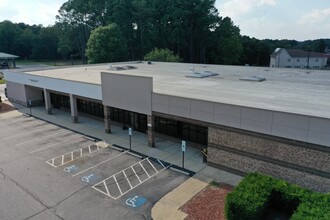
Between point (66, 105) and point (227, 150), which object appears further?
point (66, 105)

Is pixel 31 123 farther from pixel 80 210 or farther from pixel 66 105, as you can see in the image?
pixel 80 210

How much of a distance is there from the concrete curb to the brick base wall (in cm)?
217

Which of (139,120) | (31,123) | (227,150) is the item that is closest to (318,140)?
(227,150)

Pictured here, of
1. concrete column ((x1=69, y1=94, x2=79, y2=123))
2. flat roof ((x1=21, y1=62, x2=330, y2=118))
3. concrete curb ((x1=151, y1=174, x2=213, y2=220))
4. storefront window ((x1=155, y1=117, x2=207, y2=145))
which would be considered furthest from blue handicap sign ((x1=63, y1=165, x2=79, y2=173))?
concrete column ((x1=69, y1=94, x2=79, y2=123))

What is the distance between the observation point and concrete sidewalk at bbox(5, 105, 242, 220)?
1425cm

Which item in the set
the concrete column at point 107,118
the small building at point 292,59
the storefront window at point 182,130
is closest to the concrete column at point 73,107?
the concrete column at point 107,118

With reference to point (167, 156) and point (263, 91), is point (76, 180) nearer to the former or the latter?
point (167, 156)

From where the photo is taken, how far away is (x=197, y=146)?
2192 centimetres

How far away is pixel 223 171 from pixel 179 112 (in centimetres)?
507

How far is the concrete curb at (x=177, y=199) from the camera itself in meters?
13.4

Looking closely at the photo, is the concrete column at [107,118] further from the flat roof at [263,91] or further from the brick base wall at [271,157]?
the brick base wall at [271,157]

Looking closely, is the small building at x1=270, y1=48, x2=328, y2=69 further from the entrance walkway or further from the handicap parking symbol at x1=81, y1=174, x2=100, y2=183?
the handicap parking symbol at x1=81, y1=174, x2=100, y2=183

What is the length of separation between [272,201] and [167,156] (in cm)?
899

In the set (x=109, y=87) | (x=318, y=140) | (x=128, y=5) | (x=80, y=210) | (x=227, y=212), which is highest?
(x=128, y=5)
